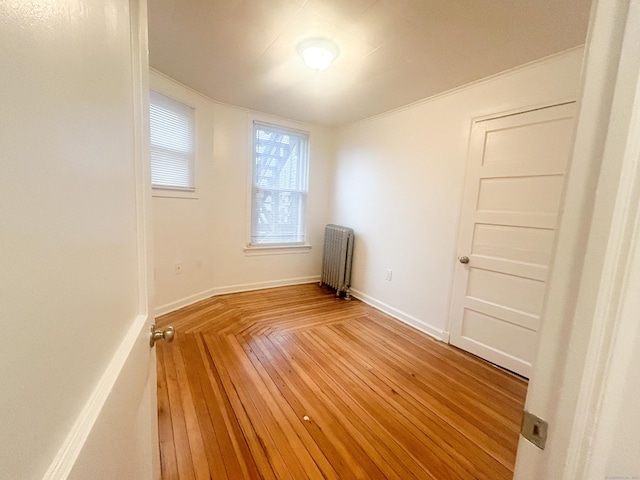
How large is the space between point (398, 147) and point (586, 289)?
284cm

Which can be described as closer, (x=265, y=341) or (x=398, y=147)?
(x=265, y=341)

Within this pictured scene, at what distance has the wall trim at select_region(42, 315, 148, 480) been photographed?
12.1 inches

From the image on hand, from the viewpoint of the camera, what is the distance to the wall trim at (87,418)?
1.01 feet

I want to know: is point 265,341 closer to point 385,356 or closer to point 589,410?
point 385,356

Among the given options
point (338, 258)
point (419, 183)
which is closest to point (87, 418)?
point (419, 183)

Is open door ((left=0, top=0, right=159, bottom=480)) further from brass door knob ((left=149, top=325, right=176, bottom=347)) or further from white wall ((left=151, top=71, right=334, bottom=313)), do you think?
white wall ((left=151, top=71, right=334, bottom=313))

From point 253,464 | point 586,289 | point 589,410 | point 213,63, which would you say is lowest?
point 253,464

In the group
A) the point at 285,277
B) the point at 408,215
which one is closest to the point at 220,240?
the point at 285,277

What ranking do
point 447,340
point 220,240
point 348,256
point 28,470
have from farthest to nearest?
point 348,256, point 220,240, point 447,340, point 28,470

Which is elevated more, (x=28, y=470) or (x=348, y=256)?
(x=28, y=470)

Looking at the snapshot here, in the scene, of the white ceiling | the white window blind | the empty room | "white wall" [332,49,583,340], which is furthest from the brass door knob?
"white wall" [332,49,583,340]

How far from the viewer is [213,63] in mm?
2223

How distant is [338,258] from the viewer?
369 cm

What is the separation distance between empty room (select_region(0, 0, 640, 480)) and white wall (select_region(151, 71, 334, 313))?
0.03 meters
